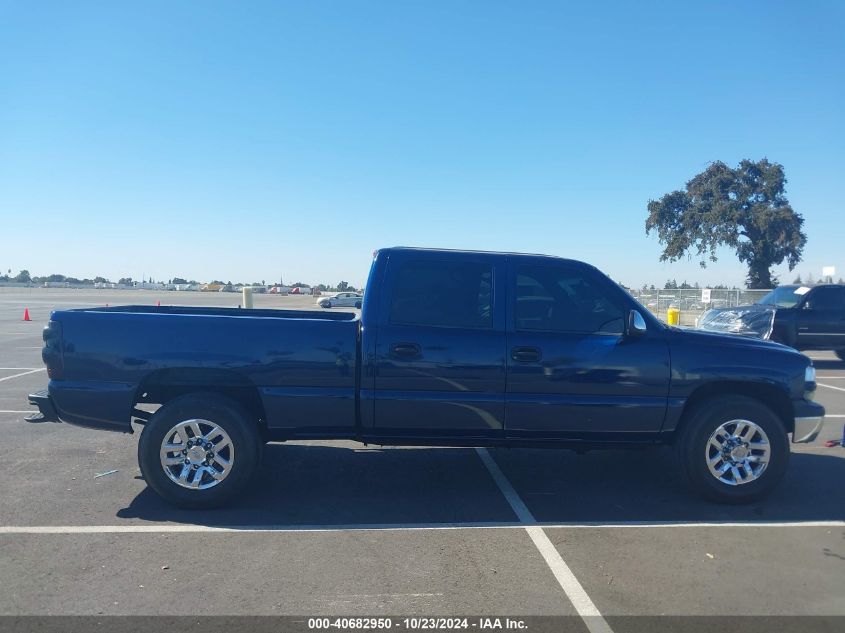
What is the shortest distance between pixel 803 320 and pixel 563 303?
1094cm

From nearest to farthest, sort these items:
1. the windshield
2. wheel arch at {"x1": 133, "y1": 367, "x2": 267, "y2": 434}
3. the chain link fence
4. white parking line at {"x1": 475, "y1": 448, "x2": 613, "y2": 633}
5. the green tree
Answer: white parking line at {"x1": 475, "y1": 448, "x2": 613, "y2": 633}
wheel arch at {"x1": 133, "y1": 367, "x2": 267, "y2": 434}
the windshield
the chain link fence
the green tree

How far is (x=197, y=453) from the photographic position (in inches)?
195

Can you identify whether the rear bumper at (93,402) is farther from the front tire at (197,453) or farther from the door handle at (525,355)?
the door handle at (525,355)

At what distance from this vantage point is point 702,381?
16.9ft

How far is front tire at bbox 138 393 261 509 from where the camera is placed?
4.93 m

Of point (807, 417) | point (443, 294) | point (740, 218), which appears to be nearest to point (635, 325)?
point (443, 294)

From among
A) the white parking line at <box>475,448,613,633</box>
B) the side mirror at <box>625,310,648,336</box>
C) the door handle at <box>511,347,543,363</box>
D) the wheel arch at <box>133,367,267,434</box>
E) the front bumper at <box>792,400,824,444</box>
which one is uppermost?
the side mirror at <box>625,310,648,336</box>

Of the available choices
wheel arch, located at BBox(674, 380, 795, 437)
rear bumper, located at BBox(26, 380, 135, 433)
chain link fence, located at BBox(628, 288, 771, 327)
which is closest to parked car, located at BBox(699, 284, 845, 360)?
wheel arch, located at BBox(674, 380, 795, 437)

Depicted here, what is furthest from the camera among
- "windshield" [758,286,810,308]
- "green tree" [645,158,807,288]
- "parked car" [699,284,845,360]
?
"green tree" [645,158,807,288]

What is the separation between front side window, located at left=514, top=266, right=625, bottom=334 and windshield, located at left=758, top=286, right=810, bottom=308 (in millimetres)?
10899

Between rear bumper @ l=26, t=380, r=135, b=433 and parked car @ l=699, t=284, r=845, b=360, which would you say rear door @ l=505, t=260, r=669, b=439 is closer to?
rear bumper @ l=26, t=380, r=135, b=433

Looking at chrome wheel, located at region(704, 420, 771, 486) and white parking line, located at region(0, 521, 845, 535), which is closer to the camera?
white parking line, located at region(0, 521, 845, 535)

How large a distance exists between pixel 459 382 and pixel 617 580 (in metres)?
1.78

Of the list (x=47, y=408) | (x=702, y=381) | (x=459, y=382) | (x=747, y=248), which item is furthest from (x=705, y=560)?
(x=747, y=248)
